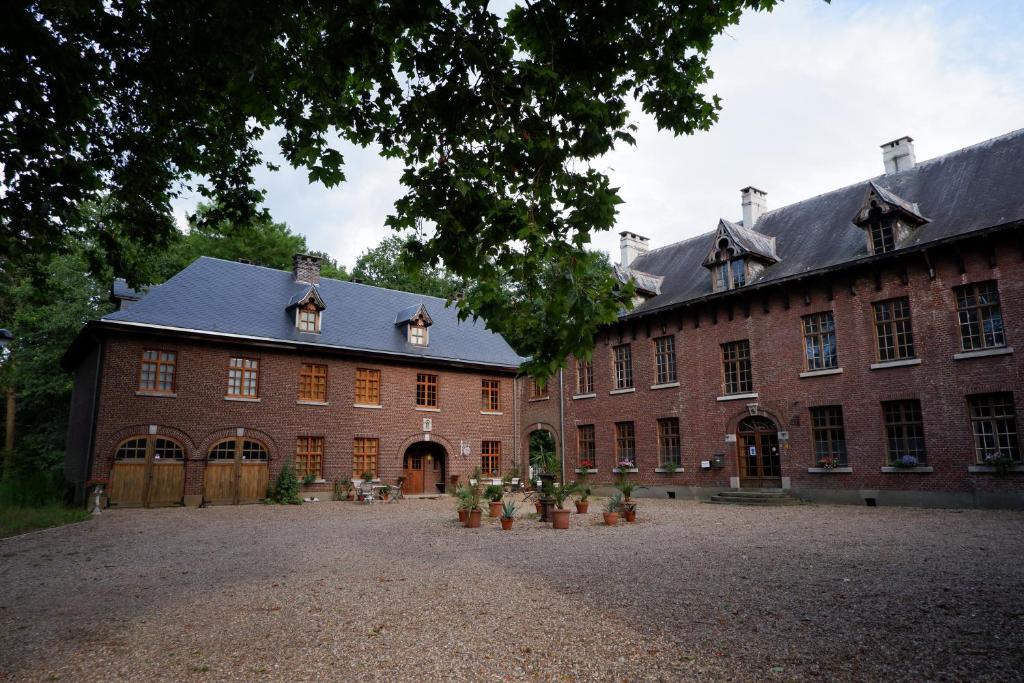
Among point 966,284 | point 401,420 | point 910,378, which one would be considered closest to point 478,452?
point 401,420

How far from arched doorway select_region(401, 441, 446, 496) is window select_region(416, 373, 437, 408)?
1.64 m

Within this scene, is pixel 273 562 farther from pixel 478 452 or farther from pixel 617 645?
pixel 478 452

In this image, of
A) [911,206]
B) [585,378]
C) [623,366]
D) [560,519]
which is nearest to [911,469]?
[911,206]

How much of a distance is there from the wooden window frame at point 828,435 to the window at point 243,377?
1858 centimetres

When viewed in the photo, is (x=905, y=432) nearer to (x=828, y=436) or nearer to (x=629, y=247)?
(x=828, y=436)

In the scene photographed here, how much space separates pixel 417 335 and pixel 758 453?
570 inches

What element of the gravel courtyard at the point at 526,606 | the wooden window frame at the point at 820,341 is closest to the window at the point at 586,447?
the wooden window frame at the point at 820,341

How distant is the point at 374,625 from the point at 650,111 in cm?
555

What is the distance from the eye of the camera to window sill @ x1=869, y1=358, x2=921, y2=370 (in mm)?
17369

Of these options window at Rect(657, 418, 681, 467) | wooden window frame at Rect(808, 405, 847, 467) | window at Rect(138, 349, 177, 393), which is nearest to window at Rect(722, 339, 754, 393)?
wooden window frame at Rect(808, 405, 847, 467)

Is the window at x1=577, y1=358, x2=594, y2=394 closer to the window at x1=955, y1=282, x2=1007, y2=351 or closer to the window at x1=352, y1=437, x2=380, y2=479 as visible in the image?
the window at x1=352, y1=437, x2=380, y2=479

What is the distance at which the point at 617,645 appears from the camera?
5219 mm

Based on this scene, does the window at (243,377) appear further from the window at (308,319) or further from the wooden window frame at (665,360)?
the wooden window frame at (665,360)

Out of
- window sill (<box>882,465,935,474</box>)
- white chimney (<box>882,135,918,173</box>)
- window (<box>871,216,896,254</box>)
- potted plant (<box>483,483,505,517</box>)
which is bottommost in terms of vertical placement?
potted plant (<box>483,483,505,517</box>)
